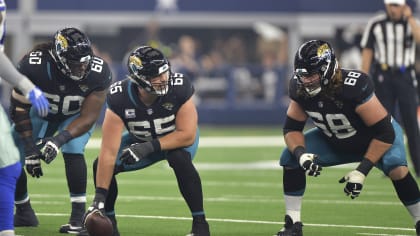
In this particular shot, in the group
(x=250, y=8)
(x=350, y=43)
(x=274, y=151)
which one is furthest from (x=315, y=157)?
(x=250, y=8)

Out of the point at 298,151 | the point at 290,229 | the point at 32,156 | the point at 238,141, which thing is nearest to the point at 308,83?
the point at 298,151

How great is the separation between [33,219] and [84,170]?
60 cm

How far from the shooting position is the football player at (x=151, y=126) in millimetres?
7598

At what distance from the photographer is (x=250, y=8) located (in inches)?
915

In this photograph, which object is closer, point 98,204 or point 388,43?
point 98,204

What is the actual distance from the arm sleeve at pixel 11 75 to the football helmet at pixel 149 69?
949 mm

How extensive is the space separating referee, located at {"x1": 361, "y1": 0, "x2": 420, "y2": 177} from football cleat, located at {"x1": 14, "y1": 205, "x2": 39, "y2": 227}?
14.9 feet

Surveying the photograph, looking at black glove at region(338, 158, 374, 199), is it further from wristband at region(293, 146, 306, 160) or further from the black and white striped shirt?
the black and white striped shirt

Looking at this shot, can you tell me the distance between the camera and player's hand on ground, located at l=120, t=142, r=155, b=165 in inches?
296

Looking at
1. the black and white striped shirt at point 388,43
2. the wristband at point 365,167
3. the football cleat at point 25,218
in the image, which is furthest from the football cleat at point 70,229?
the black and white striped shirt at point 388,43

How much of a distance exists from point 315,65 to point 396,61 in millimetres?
4612

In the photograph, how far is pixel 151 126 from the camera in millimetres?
7875

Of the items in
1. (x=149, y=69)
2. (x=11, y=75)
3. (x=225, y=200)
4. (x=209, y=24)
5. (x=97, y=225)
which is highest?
(x=11, y=75)

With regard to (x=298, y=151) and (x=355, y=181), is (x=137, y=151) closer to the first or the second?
(x=298, y=151)
